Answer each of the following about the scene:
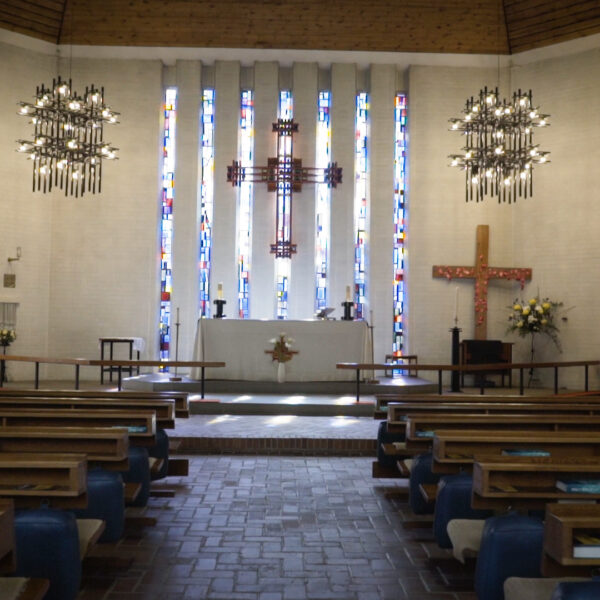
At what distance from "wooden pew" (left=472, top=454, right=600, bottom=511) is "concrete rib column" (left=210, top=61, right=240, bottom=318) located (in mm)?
10674

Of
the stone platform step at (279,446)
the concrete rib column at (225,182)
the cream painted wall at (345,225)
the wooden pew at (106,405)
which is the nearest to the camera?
the wooden pew at (106,405)

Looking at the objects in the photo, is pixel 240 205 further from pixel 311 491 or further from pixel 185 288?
pixel 311 491

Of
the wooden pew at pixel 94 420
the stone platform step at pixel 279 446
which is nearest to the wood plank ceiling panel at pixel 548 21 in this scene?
the stone platform step at pixel 279 446

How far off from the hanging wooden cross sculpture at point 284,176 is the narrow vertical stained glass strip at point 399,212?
1175mm

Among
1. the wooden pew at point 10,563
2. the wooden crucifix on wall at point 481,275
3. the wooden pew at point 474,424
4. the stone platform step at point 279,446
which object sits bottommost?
the stone platform step at point 279,446

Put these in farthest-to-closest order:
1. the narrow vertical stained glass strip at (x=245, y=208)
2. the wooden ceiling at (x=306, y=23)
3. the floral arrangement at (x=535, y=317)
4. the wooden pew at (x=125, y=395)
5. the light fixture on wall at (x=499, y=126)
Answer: the narrow vertical stained glass strip at (x=245, y=208) → the wooden ceiling at (x=306, y=23) → the floral arrangement at (x=535, y=317) → the light fixture on wall at (x=499, y=126) → the wooden pew at (x=125, y=395)

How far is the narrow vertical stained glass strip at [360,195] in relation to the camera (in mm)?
13352

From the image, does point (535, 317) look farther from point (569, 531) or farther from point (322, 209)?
point (569, 531)

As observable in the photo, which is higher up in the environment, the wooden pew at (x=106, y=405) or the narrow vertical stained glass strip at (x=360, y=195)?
the narrow vertical stained glass strip at (x=360, y=195)

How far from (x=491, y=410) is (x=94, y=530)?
8.91ft

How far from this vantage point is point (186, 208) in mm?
13227

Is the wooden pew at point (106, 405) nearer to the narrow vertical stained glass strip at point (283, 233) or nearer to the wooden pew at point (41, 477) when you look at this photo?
the wooden pew at point (41, 477)

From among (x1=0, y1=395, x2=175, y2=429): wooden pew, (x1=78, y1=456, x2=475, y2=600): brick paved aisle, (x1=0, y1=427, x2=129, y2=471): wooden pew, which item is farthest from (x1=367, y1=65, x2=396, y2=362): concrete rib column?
(x1=0, y1=427, x2=129, y2=471): wooden pew

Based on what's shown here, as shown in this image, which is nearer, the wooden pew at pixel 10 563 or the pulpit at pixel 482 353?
the wooden pew at pixel 10 563
